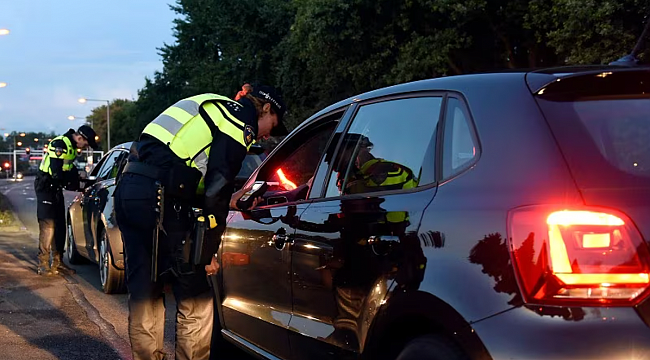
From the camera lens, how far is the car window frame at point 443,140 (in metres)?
2.57

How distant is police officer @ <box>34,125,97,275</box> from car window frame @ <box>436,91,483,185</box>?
23.2 ft

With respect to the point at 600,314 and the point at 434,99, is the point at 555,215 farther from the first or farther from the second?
the point at 434,99

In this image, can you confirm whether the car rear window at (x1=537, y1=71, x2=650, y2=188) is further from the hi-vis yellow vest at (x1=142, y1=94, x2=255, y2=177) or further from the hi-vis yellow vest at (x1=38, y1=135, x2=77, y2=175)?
the hi-vis yellow vest at (x1=38, y1=135, x2=77, y2=175)

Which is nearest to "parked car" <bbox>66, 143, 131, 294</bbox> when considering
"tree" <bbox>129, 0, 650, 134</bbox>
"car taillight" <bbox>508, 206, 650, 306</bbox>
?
"car taillight" <bbox>508, 206, 650, 306</bbox>

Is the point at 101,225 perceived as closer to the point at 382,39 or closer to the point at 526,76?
the point at 526,76

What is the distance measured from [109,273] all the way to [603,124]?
20.1ft

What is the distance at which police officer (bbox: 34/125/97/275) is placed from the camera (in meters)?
8.99

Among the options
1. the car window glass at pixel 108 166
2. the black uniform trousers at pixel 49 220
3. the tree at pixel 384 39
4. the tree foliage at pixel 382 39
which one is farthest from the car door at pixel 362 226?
the tree at pixel 384 39

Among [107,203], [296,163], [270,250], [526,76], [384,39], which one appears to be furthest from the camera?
[384,39]

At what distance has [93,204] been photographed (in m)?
8.37

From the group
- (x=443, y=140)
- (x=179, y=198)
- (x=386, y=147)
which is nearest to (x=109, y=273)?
(x=179, y=198)

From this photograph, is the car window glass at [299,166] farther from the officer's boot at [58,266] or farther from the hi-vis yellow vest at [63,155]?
the officer's boot at [58,266]

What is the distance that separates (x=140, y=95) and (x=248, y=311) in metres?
43.8

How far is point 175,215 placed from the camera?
3.78 meters
